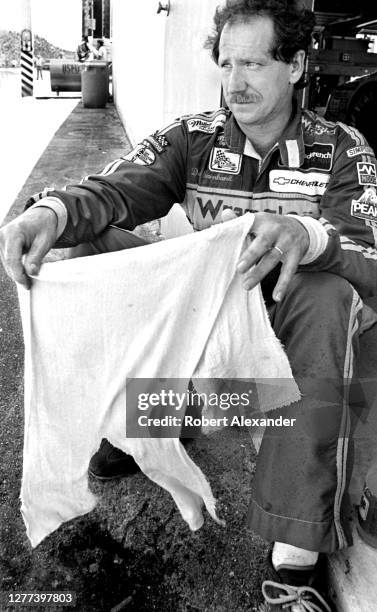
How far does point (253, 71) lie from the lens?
1.79 m

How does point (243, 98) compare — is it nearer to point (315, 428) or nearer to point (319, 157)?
point (319, 157)

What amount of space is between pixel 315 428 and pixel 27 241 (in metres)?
0.87

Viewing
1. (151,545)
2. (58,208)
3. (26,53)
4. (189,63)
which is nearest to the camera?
(58,208)

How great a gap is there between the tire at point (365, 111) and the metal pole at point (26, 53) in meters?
13.0

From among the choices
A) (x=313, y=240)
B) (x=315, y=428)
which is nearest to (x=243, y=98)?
(x=313, y=240)

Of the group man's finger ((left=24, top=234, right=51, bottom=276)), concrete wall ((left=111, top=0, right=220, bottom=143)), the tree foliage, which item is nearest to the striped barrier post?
concrete wall ((left=111, top=0, right=220, bottom=143))

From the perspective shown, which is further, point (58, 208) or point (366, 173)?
point (366, 173)

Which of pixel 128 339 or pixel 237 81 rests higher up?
pixel 237 81

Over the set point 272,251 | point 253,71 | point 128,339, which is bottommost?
point 128,339

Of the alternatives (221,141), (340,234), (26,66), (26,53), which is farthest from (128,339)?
(26,53)

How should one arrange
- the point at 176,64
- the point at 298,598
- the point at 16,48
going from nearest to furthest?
the point at 298,598 → the point at 176,64 → the point at 16,48

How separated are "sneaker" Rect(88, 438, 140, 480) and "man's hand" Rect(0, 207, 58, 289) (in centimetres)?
73

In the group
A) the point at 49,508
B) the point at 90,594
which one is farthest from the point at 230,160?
the point at 90,594

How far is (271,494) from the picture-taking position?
141cm
